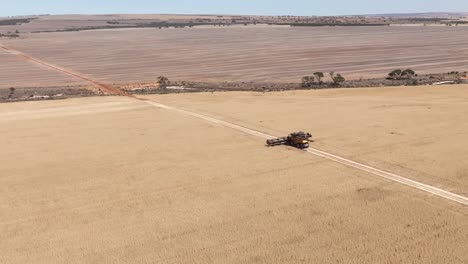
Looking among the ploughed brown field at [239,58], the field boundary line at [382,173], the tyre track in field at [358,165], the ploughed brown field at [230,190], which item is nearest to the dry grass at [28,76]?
the ploughed brown field at [239,58]

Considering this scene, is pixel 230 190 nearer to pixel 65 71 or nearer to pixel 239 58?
pixel 65 71

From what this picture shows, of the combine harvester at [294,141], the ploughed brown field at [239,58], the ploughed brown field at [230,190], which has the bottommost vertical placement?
the ploughed brown field at [230,190]

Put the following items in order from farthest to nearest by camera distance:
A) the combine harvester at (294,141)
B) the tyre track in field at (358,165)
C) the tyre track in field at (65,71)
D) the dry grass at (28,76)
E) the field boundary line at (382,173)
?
the dry grass at (28,76), the tyre track in field at (65,71), the combine harvester at (294,141), the tyre track in field at (358,165), the field boundary line at (382,173)

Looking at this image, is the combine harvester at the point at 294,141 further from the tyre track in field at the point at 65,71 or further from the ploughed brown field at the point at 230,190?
the tyre track in field at the point at 65,71

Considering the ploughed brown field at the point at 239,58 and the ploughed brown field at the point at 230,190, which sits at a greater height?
the ploughed brown field at the point at 239,58

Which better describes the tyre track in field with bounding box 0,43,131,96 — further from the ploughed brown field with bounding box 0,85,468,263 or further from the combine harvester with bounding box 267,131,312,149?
the combine harvester with bounding box 267,131,312,149

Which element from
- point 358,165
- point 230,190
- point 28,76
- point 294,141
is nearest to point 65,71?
point 28,76

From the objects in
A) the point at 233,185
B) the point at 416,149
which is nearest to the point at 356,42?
the point at 416,149

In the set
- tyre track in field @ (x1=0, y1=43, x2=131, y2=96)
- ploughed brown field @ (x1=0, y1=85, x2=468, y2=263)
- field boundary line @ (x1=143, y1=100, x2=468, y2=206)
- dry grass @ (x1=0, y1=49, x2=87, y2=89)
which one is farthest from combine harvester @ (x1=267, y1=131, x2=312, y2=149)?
dry grass @ (x1=0, y1=49, x2=87, y2=89)

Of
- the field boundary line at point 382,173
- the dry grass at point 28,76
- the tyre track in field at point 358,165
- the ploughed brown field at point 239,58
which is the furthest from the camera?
the ploughed brown field at point 239,58
